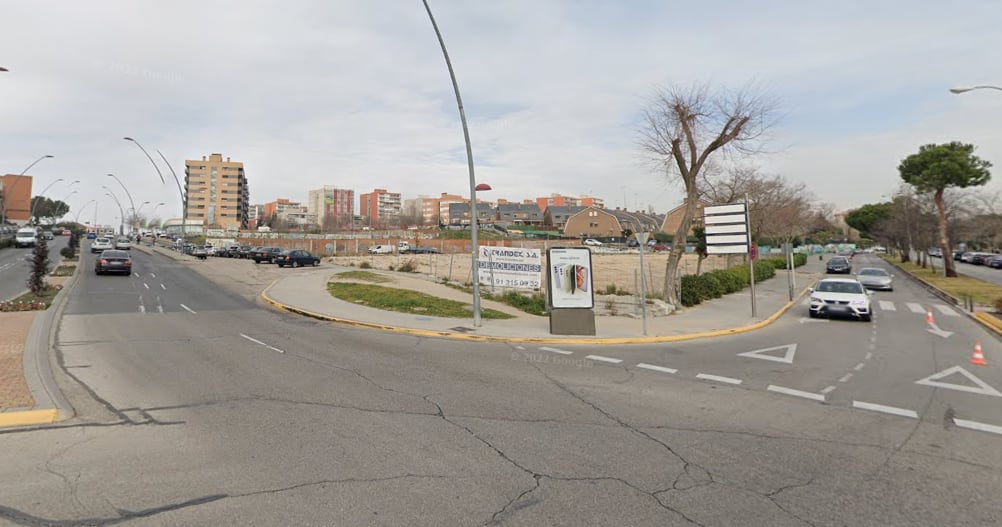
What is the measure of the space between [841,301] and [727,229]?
4.34 m

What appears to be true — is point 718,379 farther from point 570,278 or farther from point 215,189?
point 215,189

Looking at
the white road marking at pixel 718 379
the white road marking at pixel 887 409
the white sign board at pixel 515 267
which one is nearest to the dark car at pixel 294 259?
the white sign board at pixel 515 267

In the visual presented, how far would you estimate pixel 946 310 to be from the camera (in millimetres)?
19672

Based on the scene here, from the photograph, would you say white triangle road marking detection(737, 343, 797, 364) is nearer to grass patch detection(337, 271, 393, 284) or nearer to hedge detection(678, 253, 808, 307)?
hedge detection(678, 253, 808, 307)

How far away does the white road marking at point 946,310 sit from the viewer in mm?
18453

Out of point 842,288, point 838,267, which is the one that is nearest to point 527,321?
point 842,288

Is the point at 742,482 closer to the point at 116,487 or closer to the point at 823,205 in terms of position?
the point at 116,487

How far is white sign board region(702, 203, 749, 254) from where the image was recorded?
17.2m

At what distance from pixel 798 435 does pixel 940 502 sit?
5.31ft

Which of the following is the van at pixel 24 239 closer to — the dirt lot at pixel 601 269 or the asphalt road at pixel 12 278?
the asphalt road at pixel 12 278

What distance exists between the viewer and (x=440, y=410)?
6.25 metres

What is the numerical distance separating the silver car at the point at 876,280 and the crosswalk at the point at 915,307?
19.7 ft

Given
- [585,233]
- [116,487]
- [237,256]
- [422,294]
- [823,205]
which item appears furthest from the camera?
[585,233]

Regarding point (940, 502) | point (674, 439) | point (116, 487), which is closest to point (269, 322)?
point (116, 487)
